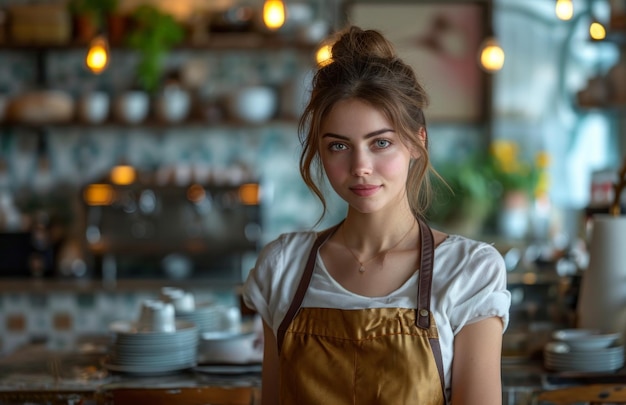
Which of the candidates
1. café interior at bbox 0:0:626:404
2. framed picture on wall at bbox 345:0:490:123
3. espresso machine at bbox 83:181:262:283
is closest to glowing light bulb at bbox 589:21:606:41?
café interior at bbox 0:0:626:404

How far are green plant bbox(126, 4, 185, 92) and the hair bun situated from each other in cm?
357

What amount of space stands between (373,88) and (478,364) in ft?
1.94

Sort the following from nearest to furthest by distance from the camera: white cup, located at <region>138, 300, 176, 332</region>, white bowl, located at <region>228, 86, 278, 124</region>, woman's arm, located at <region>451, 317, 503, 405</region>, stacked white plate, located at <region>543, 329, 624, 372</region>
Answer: woman's arm, located at <region>451, 317, 503, 405</region>
stacked white plate, located at <region>543, 329, 624, 372</region>
white cup, located at <region>138, 300, 176, 332</region>
white bowl, located at <region>228, 86, 278, 124</region>

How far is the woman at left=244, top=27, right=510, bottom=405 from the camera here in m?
1.99

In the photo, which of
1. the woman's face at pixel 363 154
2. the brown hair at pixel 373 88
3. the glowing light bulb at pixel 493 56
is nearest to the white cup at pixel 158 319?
the brown hair at pixel 373 88

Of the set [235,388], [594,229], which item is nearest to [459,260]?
[235,388]

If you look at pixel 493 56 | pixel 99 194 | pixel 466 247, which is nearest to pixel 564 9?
pixel 493 56

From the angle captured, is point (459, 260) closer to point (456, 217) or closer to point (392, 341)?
point (392, 341)

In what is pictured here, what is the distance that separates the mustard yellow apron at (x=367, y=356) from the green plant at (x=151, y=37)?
376cm

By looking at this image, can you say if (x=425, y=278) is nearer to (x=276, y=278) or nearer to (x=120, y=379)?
(x=276, y=278)

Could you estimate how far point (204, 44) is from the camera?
567cm

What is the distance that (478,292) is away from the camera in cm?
200

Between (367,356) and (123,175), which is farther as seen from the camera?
(123,175)

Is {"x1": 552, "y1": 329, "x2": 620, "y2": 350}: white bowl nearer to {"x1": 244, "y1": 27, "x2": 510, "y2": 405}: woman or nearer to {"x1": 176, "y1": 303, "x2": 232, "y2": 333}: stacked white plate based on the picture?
{"x1": 244, "y1": 27, "x2": 510, "y2": 405}: woman
